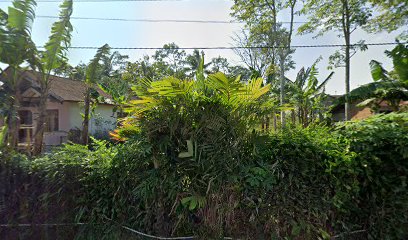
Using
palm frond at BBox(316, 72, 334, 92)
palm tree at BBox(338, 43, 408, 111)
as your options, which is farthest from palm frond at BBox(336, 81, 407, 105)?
A: palm frond at BBox(316, 72, 334, 92)

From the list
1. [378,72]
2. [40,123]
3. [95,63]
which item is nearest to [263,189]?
[40,123]

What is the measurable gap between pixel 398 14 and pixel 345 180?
1423 cm

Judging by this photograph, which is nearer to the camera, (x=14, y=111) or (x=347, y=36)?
(x=14, y=111)

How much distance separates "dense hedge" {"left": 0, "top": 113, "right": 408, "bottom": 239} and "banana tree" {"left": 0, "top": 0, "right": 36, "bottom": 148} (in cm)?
342

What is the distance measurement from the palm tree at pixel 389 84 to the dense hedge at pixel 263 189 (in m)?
8.24

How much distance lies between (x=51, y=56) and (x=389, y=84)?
1227 centimetres

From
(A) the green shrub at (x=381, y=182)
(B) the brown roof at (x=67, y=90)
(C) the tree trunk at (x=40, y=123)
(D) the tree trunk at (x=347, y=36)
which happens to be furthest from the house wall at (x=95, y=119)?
(A) the green shrub at (x=381, y=182)

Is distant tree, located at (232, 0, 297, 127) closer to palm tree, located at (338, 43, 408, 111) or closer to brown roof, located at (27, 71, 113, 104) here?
palm tree, located at (338, 43, 408, 111)

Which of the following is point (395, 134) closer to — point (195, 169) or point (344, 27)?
point (195, 169)

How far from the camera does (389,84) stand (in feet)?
36.4

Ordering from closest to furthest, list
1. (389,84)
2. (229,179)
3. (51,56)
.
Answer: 1. (229,179)
2. (51,56)
3. (389,84)

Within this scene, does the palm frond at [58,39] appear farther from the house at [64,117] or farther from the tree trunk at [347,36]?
the tree trunk at [347,36]

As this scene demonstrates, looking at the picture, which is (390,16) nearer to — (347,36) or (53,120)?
(347,36)

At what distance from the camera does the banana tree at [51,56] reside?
627 cm
